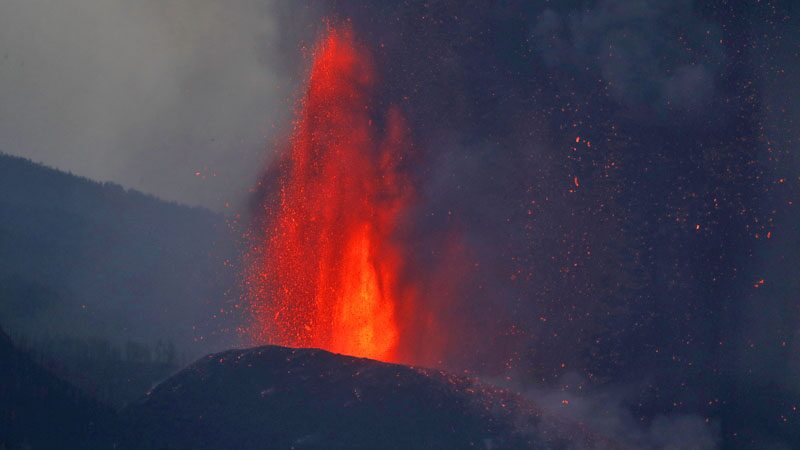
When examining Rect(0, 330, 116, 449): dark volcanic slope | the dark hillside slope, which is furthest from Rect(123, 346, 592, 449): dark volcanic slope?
the dark hillside slope

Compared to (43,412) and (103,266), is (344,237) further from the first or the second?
(103,266)

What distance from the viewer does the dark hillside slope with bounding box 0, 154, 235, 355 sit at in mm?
106500

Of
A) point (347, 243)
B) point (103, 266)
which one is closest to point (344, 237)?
point (347, 243)

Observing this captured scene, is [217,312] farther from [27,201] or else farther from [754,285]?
[754,285]

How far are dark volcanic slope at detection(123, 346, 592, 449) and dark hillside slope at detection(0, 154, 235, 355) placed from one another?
62182 millimetres

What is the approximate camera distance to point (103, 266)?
129625mm

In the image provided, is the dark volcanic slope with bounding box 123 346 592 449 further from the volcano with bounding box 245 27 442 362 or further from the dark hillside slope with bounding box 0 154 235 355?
the dark hillside slope with bounding box 0 154 235 355

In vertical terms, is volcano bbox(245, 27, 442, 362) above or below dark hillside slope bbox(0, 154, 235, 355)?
below

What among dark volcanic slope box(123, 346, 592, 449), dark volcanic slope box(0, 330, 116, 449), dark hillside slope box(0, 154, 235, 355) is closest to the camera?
dark volcanic slope box(123, 346, 592, 449)

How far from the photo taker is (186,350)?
10719 cm

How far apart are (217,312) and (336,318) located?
7455 centimetres

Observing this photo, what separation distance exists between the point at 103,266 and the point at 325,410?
10308cm

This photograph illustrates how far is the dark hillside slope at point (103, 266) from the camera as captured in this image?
106m

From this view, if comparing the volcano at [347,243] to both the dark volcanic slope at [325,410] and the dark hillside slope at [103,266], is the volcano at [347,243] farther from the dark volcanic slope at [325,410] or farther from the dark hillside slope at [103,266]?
the dark hillside slope at [103,266]
